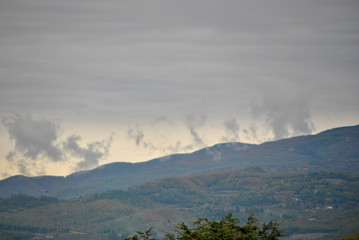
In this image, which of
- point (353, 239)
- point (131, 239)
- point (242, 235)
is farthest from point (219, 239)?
point (353, 239)

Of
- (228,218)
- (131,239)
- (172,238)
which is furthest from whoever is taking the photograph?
(228,218)

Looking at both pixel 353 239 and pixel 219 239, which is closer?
pixel 219 239

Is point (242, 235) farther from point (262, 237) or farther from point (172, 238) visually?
point (172, 238)

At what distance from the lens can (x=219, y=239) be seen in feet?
372

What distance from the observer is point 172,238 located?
119938mm

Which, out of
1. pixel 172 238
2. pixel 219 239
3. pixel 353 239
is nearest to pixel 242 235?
pixel 219 239

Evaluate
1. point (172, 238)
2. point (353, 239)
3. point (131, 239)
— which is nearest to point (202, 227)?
point (172, 238)

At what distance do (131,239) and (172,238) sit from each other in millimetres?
10802

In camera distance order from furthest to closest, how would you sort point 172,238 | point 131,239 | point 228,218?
point 228,218, point 172,238, point 131,239

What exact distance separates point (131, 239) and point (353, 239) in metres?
49.3

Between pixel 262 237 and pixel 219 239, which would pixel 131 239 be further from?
pixel 262 237

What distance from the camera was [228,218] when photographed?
134m

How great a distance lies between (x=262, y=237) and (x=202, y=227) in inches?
526

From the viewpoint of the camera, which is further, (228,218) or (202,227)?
(228,218)
